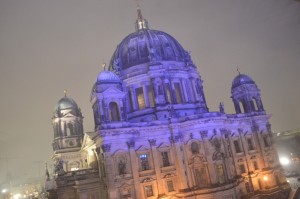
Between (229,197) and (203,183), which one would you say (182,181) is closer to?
(203,183)

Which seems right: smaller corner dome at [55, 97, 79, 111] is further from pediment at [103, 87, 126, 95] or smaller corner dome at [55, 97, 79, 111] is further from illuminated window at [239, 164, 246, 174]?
illuminated window at [239, 164, 246, 174]

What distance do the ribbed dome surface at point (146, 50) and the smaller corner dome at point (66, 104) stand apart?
1066 cm

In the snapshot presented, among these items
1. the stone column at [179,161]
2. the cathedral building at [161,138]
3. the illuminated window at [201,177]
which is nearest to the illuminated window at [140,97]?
the cathedral building at [161,138]

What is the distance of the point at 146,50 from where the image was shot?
145ft

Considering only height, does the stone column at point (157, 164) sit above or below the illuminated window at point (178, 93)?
below

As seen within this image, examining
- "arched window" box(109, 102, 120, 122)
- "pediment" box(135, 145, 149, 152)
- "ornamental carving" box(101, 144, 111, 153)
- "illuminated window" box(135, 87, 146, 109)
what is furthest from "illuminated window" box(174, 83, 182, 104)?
"ornamental carving" box(101, 144, 111, 153)

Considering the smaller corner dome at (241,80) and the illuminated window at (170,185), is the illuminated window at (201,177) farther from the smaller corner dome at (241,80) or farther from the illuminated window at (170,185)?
the smaller corner dome at (241,80)

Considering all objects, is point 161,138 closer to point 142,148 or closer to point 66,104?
point 142,148

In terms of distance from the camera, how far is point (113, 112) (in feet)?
125

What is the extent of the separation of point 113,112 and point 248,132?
22.9m

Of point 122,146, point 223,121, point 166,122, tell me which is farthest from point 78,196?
point 223,121

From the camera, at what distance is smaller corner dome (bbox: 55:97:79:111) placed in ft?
161

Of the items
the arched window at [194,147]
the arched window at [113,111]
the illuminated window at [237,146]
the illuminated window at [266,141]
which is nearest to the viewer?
the arched window at [194,147]

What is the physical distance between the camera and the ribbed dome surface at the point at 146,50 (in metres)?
43.6
